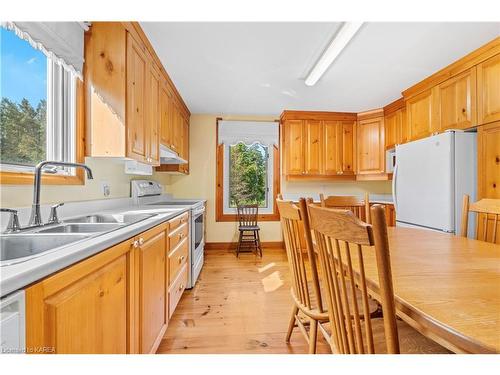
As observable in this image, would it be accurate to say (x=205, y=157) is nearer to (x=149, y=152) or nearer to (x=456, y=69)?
(x=149, y=152)

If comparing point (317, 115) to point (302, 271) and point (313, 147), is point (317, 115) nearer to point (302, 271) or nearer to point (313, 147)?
point (313, 147)

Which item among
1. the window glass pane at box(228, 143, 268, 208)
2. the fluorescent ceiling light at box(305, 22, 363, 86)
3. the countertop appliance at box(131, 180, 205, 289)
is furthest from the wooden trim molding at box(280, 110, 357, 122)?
the countertop appliance at box(131, 180, 205, 289)

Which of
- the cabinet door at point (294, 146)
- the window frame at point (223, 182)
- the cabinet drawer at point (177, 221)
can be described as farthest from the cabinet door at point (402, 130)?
the cabinet drawer at point (177, 221)

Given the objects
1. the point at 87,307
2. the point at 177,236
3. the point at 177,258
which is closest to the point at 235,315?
the point at 177,258

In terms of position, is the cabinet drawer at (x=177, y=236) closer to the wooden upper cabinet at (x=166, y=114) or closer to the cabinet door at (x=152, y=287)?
the cabinet door at (x=152, y=287)

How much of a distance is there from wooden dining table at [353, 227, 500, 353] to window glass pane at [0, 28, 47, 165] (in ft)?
5.98

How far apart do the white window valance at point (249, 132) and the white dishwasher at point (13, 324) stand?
386cm

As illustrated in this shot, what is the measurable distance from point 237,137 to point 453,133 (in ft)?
9.64

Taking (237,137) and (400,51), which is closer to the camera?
(400,51)

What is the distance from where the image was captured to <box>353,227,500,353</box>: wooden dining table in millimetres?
556

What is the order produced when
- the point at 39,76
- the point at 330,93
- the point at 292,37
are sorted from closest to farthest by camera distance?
the point at 39,76 < the point at 292,37 < the point at 330,93

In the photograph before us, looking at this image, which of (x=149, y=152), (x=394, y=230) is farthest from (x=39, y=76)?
(x=394, y=230)

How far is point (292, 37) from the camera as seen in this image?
6.63ft

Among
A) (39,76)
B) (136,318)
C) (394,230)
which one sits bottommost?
(136,318)
